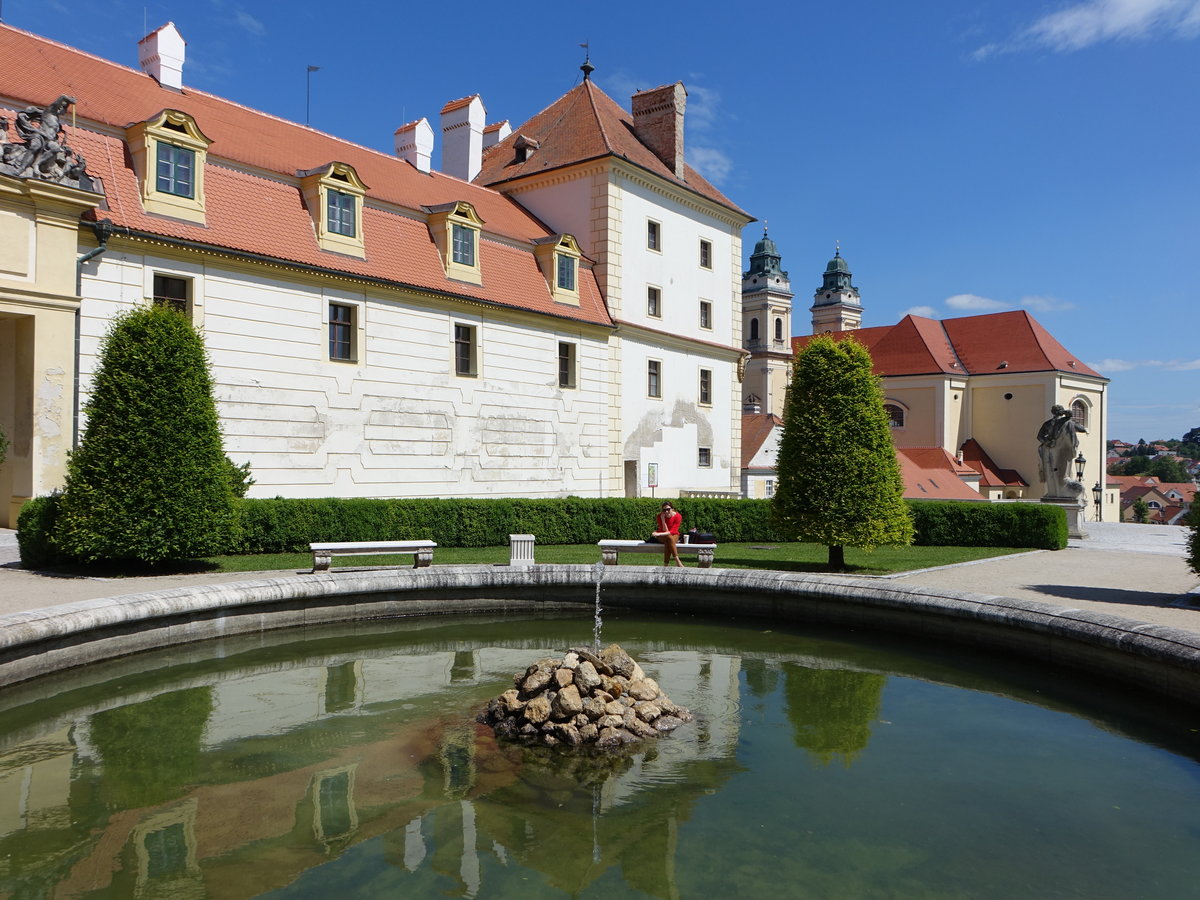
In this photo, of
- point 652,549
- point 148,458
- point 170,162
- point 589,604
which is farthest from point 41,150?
point 652,549

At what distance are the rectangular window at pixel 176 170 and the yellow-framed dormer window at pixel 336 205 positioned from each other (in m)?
2.88

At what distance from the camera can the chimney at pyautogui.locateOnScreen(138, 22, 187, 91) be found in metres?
19.8

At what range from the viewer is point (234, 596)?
1035 centimetres

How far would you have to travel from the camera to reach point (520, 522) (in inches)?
790

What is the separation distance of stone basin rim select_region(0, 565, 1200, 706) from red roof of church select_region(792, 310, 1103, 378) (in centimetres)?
4968

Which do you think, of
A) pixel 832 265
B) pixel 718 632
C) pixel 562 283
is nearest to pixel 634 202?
pixel 562 283

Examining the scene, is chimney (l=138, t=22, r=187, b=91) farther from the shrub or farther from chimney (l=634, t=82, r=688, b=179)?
chimney (l=634, t=82, r=688, b=179)

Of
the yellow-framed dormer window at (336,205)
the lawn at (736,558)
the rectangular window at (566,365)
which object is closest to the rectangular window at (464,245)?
the yellow-framed dormer window at (336,205)

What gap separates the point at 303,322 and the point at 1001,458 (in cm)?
5387

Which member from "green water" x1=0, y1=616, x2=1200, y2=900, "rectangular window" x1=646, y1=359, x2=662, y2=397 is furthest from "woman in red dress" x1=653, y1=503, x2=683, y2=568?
"rectangular window" x1=646, y1=359, x2=662, y2=397

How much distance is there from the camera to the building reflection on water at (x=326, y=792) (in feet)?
16.1

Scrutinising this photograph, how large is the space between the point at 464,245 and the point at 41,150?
10179 mm

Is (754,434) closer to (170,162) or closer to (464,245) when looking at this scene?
(464,245)

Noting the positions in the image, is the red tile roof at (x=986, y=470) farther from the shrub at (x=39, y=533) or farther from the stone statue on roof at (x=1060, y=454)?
the shrub at (x=39, y=533)
